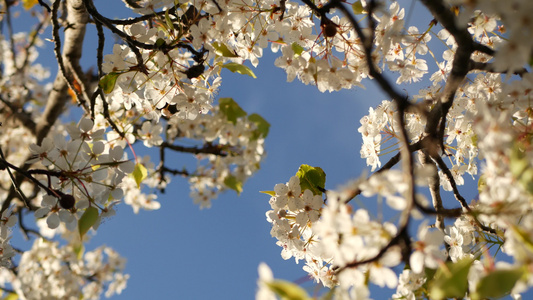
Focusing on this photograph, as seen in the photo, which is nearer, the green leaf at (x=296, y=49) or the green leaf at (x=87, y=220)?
the green leaf at (x=87, y=220)

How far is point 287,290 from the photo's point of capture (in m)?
0.69

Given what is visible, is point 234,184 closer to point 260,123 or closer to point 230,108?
point 260,123

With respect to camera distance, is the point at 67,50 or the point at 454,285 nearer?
the point at 454,285

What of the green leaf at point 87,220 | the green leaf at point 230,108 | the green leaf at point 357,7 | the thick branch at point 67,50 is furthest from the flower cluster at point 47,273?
the green leaf at point 357,7

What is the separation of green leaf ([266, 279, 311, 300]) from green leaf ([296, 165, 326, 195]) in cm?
104

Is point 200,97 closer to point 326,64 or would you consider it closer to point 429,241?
point 326,64

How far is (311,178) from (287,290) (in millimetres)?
1068

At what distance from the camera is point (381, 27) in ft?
5.04

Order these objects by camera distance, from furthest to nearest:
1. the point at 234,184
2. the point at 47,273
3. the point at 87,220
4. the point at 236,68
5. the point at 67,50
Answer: the point at 47,273, the point at 234,184, the point at 67,50, the point at 236,68, the point at 87,220

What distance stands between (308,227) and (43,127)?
2.73 m

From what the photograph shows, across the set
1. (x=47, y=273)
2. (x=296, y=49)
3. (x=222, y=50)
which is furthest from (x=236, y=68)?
(x=47, y=273)

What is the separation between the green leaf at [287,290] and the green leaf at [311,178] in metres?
1.04

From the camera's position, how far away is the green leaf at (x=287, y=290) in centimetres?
69

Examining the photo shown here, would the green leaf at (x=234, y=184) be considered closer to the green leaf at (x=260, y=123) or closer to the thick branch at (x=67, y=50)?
the green leaf at (x=260, y=123)
